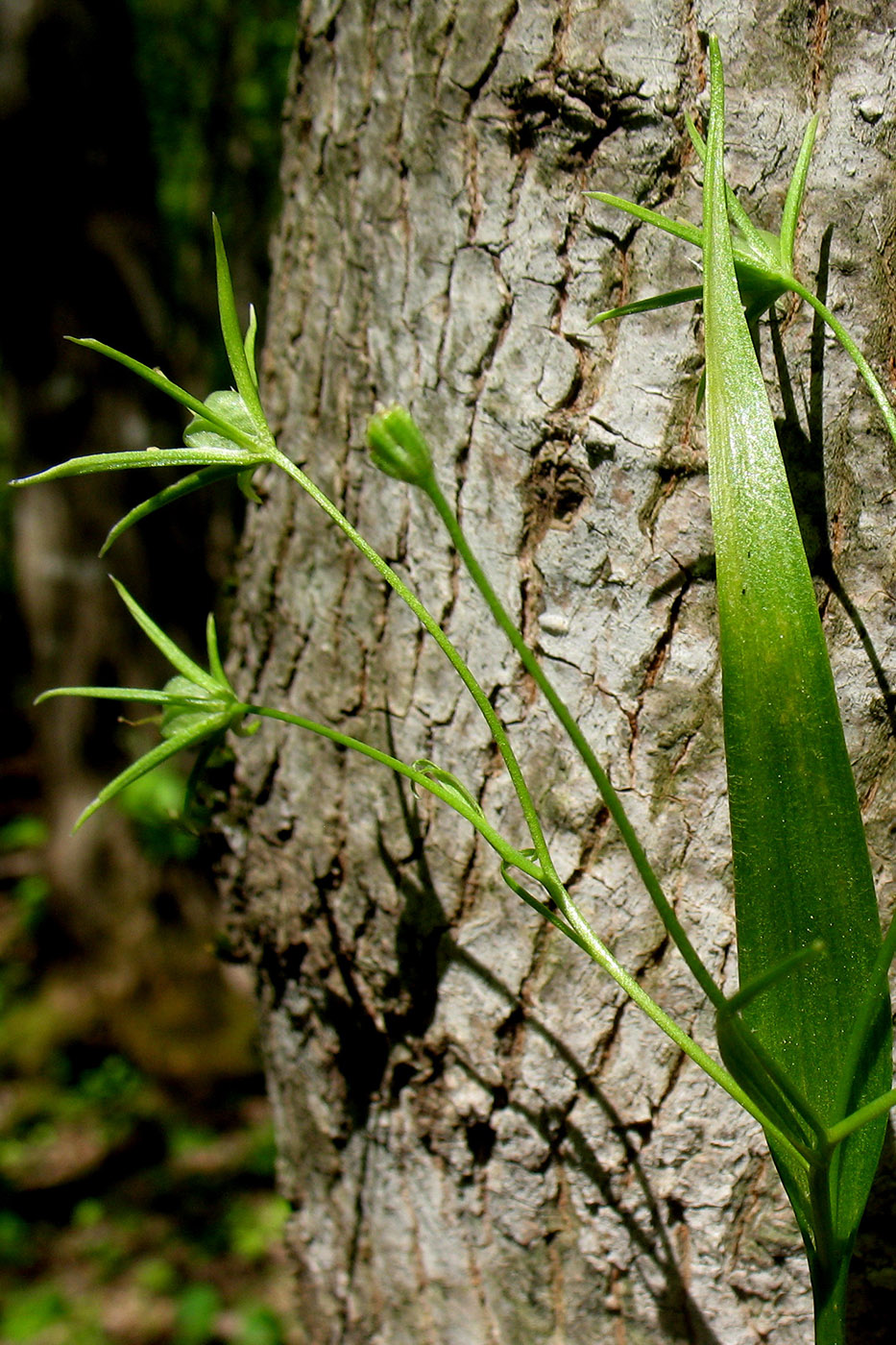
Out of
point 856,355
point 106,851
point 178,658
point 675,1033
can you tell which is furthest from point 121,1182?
point 856,355

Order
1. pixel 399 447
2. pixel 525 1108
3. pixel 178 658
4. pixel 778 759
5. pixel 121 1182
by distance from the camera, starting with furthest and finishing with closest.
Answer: pixel 121 1182 → pixel 525 1108 → pixel 178 658 → pixel 778 759 → pixel 399 447

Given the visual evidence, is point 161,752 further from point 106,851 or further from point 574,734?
point 106,851

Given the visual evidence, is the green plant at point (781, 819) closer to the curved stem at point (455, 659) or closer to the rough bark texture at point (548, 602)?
the curved stem at point (455, 659)

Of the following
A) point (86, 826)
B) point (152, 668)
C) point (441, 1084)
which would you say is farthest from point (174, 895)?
point (441, 1084)

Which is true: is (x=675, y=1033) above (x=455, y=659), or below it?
below

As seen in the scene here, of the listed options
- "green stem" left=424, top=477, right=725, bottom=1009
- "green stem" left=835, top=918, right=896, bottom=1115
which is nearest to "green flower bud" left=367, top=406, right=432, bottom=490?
"green stem" left=424, top=477, right=725, bottom=1009
